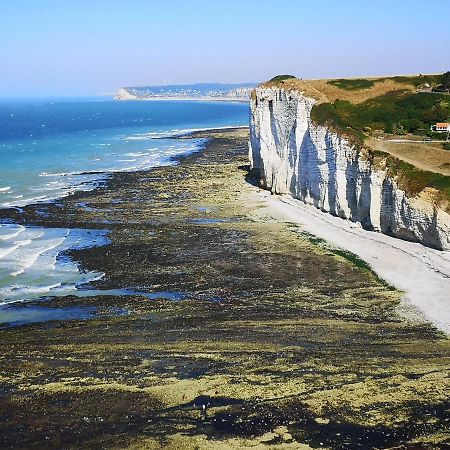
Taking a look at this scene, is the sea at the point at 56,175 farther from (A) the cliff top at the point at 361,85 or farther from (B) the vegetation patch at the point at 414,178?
(A) the cliff top at the point at 361,85

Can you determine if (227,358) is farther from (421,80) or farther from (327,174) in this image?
(421,80)

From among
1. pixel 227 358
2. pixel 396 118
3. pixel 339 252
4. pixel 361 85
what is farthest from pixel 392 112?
pixel 227 358

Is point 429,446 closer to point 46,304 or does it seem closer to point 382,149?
point 46,304

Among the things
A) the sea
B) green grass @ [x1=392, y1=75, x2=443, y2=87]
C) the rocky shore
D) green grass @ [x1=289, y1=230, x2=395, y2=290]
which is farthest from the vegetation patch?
green grass @ [x1=392, y1=75, x2=443, y2=87]

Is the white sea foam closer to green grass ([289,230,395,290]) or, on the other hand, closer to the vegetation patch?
green grass ([289,230,395,290])

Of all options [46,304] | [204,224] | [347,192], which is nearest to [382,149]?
[347,192]

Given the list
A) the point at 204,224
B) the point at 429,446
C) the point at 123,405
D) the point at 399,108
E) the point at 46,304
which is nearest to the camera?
the point at 429,446
